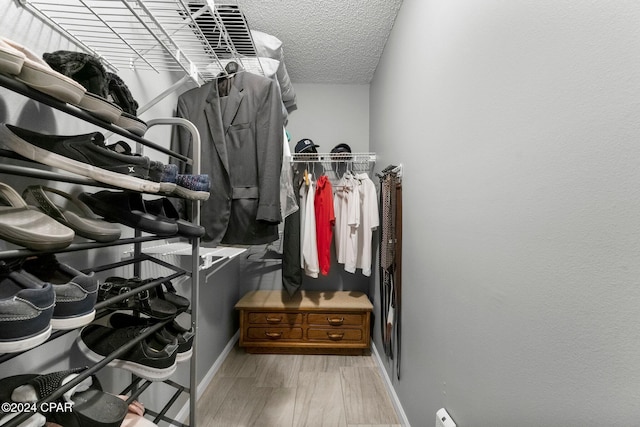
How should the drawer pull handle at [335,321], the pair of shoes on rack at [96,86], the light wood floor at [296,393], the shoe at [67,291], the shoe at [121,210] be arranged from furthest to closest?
the drawer pull handle at [335,321] < the light wood floor at [296,393] < the shoe at [121,210] < the pair of shoes on rack at [96,86] < the shoe at [67,291]

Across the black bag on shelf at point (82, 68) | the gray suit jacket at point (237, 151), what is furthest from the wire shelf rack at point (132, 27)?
the gray suit jacket at point (237, 151)

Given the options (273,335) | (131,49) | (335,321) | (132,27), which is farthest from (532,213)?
(273,335)

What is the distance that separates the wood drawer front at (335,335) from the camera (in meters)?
2.41

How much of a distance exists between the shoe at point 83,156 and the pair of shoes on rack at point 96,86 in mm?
75

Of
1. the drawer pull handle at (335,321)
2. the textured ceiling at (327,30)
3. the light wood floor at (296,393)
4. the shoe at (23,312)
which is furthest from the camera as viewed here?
the drawer pull handle at (335,321)

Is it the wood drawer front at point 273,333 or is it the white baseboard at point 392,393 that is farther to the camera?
the wood drawer front at point 273,333

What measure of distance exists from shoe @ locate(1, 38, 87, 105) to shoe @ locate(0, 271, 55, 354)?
1.13 feet

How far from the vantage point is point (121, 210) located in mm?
823

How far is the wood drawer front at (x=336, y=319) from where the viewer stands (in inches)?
95.1

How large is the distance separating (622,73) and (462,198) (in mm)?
590

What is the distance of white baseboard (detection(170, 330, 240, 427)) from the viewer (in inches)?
65.4

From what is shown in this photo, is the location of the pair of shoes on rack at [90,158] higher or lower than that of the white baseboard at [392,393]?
higher

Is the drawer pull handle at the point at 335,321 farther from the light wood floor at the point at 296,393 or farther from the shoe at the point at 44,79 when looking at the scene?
the shoe at the point at 44,79

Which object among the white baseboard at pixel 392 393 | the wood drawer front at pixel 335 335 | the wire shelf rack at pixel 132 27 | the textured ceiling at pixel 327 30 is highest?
the textured ceiling at pixel 327 30
